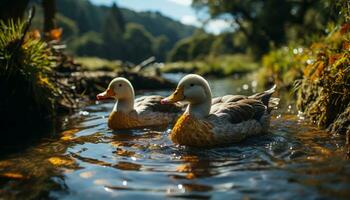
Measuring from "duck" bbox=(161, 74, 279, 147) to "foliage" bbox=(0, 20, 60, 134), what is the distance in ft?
12.7

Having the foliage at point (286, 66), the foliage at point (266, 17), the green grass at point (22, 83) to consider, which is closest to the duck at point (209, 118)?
the green grass at point (22, 83)

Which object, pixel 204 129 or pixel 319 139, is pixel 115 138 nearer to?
pixel 204 129

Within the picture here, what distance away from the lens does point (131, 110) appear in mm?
9719

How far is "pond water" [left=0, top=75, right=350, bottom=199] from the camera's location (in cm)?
463

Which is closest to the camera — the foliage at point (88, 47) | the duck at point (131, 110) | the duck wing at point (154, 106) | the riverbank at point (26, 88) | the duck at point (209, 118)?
the duck at point (209, 118)

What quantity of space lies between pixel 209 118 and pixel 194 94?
0.48 meters

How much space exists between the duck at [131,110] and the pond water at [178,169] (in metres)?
1.36

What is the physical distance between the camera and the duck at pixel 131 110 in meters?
9.43

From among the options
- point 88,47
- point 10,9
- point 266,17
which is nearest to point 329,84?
point 10,9

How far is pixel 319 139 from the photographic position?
6.97 meters

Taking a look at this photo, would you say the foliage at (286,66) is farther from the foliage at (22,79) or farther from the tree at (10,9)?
the tree at (10,9)

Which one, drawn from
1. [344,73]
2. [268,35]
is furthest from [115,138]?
[268,35]

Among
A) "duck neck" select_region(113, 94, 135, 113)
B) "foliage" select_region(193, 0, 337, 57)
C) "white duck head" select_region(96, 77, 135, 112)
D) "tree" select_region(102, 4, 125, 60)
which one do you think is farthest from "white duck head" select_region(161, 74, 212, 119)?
"tree" select_region(102, 4, 125, 60)

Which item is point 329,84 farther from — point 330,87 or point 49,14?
point 49,14
